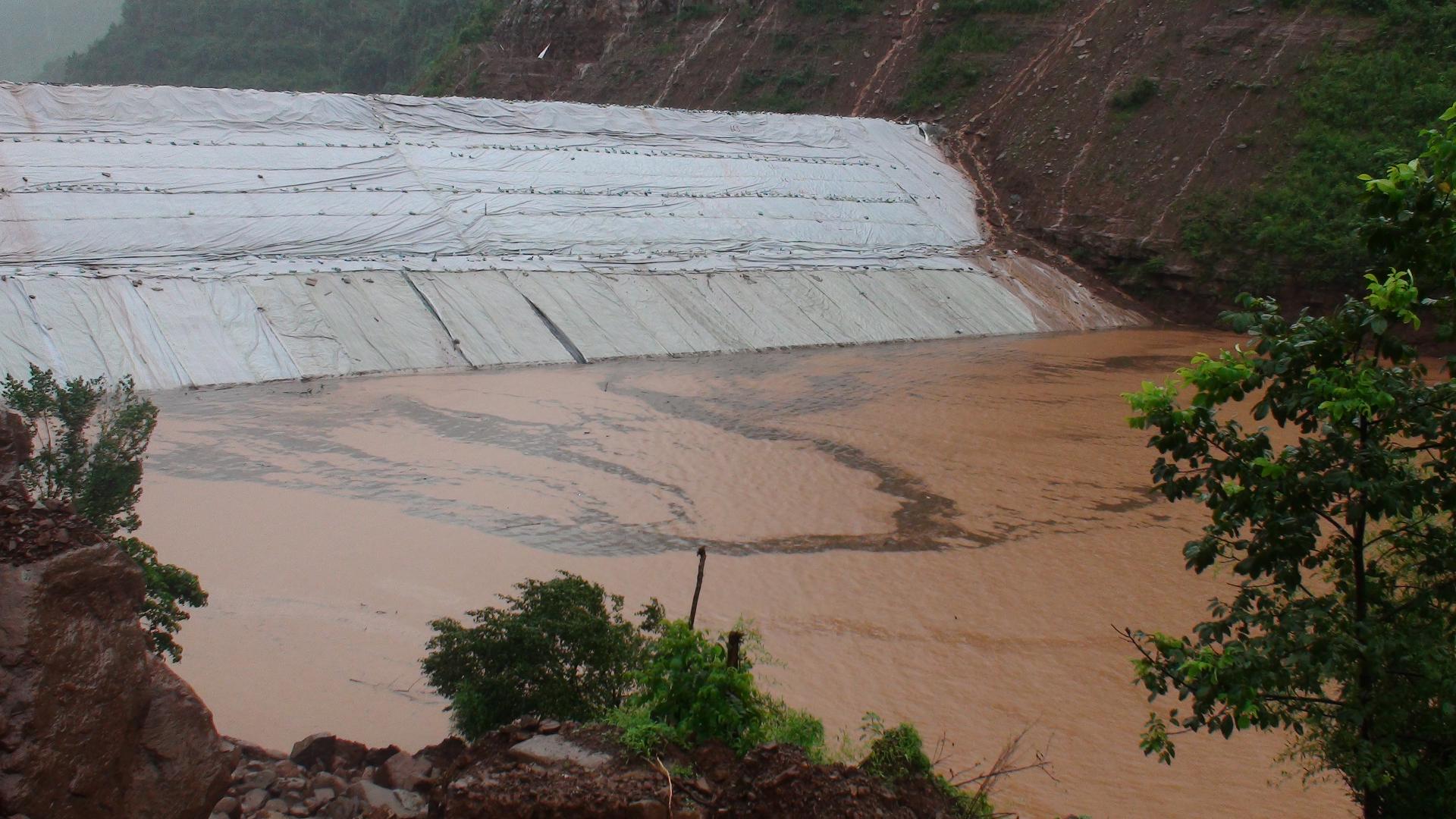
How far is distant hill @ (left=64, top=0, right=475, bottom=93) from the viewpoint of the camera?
165 feet

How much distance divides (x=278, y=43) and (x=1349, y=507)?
56350mm

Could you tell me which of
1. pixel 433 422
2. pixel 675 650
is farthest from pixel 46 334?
pixel 675 650

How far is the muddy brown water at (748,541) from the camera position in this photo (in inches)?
245

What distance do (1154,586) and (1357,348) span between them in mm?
5405

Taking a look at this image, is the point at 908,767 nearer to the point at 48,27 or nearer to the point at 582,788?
the point at 582,788

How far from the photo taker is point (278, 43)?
5212cm

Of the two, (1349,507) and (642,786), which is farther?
(642,786)

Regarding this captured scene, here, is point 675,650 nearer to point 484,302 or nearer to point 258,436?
point 258,436

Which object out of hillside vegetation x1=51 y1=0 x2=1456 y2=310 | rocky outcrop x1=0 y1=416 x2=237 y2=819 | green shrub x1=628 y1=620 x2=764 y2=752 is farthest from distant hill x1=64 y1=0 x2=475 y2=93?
rocky outcrop x1=0 y1=416 x2=237 y2=819

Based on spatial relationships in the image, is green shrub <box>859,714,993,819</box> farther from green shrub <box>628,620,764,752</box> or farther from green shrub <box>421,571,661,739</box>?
green shrub <box>421,571,661,739</box>

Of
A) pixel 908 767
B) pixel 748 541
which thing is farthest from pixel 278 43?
pixel 908 767

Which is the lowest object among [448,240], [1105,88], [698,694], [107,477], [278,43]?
[698,694]

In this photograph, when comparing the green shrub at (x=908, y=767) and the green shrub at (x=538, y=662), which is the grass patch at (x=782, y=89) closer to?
the green shrub at (x=538, y=662)

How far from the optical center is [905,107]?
2831cm
